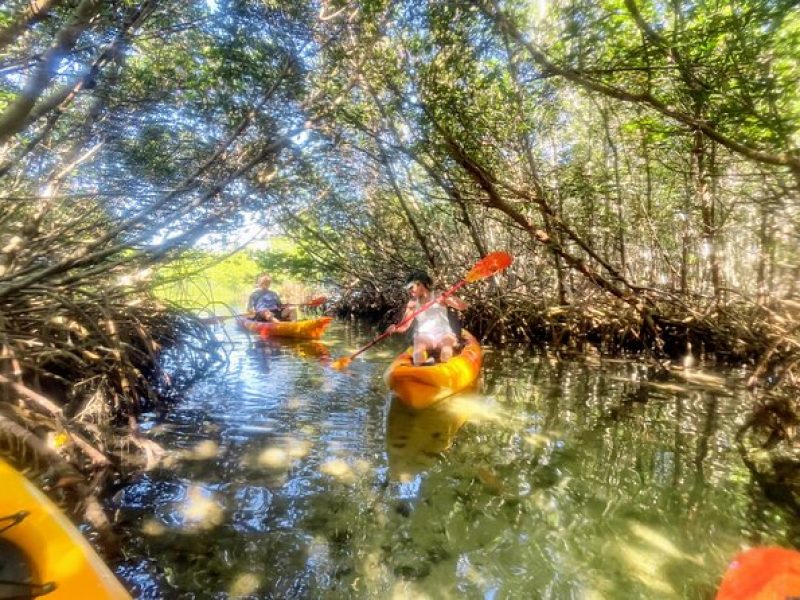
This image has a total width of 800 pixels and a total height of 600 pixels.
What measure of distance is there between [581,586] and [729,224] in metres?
5.65

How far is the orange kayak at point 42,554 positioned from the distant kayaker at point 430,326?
3905 millimetres

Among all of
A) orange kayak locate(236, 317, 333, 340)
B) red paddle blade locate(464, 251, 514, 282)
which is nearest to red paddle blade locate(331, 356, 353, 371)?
red paddle blade locate(464, 251, 514, 282)

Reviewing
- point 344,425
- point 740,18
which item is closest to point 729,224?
point 740,18

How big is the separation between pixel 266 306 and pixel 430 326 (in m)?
5.62

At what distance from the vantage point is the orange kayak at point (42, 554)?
49.9 inches

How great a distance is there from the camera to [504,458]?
11.4ft

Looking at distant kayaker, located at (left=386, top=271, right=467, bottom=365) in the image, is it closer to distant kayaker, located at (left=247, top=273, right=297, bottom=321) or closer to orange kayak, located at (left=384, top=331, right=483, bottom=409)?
orange kayak, located at (left=384, top=331, right=483, bottom=409)

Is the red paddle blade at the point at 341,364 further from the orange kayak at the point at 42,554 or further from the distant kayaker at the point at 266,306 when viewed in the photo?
the orange kayak at the point at 42,554

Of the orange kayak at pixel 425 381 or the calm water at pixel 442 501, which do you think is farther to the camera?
the orange kayak at pixel 425 381

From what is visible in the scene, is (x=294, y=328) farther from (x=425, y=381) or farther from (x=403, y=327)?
(x=425, y=381)

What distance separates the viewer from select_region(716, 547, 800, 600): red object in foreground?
5.33 feet

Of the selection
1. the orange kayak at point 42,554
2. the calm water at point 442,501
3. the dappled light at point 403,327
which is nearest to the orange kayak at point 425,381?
the dappled light at point 403,327

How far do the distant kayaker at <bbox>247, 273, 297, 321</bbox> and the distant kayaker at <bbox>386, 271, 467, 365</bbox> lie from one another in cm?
476

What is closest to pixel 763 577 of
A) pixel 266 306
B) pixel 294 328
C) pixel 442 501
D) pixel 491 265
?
pixel 442 501
